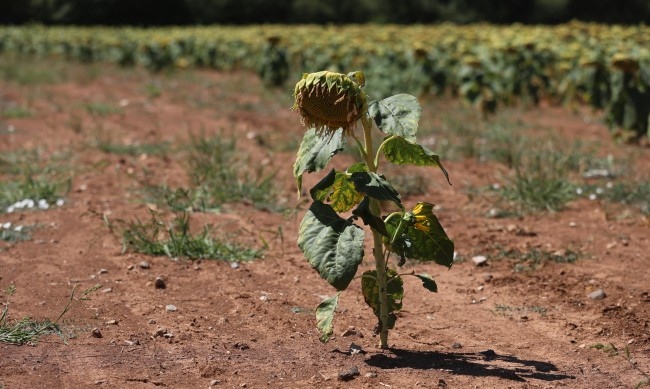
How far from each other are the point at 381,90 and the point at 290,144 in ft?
9.53

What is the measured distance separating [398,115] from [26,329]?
171cm

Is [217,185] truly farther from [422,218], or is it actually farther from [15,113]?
[15,113]

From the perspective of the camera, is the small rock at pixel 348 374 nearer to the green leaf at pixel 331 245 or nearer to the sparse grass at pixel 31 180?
the green leaf at pixel 331 245

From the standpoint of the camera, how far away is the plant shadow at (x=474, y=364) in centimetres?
376

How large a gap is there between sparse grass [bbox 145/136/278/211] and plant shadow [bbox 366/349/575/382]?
2.27 m

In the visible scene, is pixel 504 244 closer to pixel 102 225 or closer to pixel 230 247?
pixel 230 247

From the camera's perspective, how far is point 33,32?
24.5m

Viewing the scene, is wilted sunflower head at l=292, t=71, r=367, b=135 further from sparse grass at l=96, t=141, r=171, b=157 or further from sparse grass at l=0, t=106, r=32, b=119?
sparse grass at l=0, t=106, r=32, b=119

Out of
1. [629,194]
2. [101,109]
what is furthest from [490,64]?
[629,194]

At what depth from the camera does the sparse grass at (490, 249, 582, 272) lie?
5.34 m

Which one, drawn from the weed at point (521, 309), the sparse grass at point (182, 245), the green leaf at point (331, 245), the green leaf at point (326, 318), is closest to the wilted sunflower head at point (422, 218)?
the green leaf at point (331, 245)

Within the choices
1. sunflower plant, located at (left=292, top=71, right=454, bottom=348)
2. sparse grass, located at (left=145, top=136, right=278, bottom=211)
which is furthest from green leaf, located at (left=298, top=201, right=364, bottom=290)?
sparse grass, located at (left=145, top=136, right=278, bottom=211)

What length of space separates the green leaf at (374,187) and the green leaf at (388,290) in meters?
0.44

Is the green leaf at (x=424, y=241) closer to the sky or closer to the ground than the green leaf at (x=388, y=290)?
closer to the sky
